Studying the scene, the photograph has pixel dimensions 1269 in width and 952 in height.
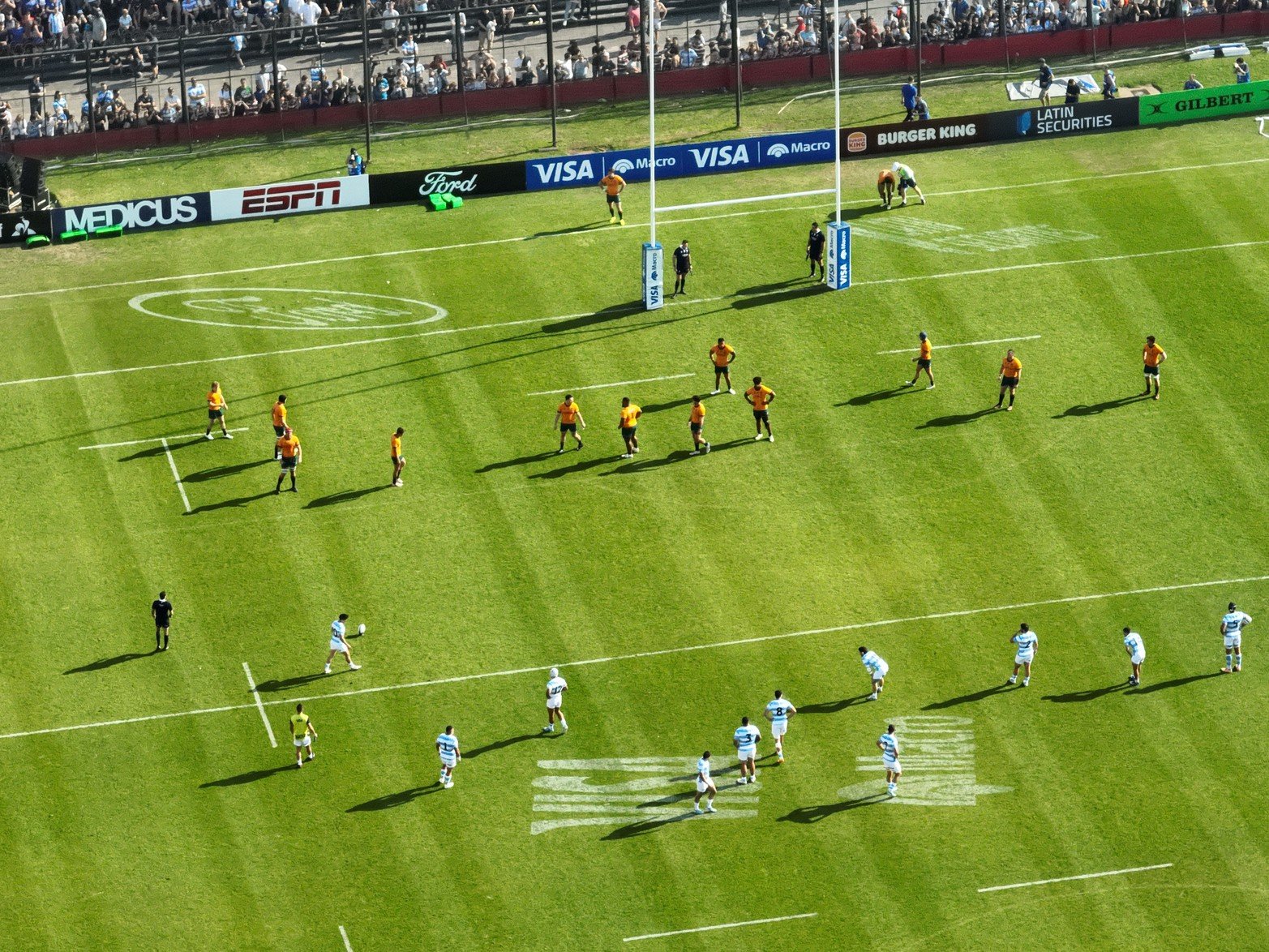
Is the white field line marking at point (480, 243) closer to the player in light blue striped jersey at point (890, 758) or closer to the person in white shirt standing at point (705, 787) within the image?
the person in white shirt standing at point (705, 787)

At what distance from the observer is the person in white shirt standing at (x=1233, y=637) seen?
50.3 m

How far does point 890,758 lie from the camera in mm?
47188

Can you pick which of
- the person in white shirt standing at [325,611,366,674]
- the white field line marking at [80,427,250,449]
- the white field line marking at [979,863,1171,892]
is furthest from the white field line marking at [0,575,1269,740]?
the white field line marking at [80,427,250,449]

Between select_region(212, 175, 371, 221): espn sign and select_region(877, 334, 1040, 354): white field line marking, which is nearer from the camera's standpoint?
select_region(877, 334, 1040, 354): white field line marking

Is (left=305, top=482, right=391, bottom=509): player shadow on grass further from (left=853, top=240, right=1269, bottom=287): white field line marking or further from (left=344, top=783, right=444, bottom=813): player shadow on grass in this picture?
(left=853, top=240, right=1269, bottom=287): white field line marking

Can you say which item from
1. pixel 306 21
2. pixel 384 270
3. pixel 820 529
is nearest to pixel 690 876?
pixel 820 529

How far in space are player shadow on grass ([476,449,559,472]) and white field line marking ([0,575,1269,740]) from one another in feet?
28.2

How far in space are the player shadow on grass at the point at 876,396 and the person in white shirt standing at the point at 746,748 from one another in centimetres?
1531

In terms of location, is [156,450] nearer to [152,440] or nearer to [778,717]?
[152,440]

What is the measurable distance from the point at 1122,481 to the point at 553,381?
16538 mm

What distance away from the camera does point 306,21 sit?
284 feet

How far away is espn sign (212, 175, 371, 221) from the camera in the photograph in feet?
238

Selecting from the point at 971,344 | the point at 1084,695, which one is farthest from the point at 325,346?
the point at 1084,695

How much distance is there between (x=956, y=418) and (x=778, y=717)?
1525 cm
